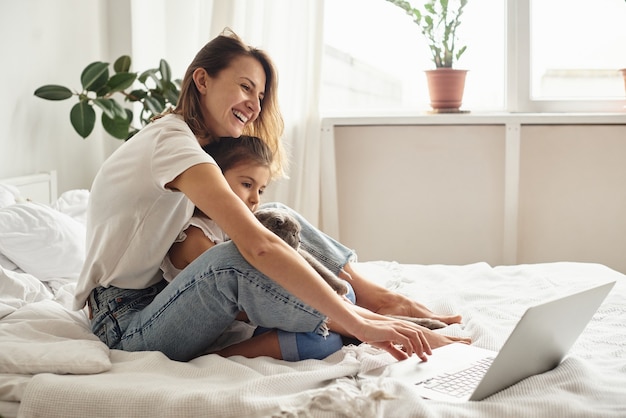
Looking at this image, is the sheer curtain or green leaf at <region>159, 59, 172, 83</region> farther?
the sheer curtain

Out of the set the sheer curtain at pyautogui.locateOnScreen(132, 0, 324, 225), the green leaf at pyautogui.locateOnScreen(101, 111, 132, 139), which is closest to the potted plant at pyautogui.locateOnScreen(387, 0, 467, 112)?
the sheer curtain at pyautogui.locateOnScreen(132, 0, 324, 225)

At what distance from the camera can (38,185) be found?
8.80ft

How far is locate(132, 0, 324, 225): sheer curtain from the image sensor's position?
3.35 metres

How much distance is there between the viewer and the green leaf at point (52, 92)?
2629 mm

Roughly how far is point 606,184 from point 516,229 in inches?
16.4

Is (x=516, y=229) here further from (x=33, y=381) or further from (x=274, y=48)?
(x=33, y=381)

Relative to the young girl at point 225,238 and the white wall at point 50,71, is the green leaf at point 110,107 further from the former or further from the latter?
the young girl at point 225,238

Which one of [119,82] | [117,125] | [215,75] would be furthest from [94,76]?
[215,75]

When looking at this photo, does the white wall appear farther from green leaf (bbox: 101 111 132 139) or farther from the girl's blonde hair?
the girl's blonde hair

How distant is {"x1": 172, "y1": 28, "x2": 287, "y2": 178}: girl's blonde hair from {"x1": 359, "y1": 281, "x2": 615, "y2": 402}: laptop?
0.67m

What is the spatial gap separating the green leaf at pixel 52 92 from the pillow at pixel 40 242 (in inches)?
26.4

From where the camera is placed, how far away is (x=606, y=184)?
325 cm

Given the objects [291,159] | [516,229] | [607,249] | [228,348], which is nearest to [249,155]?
[228,348]

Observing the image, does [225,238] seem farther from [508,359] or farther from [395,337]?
[508,359]
